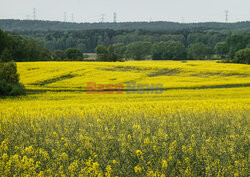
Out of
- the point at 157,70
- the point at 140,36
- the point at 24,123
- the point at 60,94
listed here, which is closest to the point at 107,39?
the point at 140,36

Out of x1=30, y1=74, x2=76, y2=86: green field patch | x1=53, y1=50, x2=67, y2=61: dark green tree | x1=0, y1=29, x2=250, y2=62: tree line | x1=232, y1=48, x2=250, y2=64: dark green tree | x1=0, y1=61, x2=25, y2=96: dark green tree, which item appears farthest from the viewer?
x1=53, y1=50, x2=67, y2=61: dark green tree

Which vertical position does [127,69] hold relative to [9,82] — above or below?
above

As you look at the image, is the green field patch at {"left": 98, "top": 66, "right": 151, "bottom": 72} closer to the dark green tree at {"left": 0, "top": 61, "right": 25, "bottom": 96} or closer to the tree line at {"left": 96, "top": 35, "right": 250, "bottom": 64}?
the dark green tree at {"left": 0, "top": 61, "right": 25, "bottom": 96}

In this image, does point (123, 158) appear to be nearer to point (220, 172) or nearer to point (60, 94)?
point (220, 172)

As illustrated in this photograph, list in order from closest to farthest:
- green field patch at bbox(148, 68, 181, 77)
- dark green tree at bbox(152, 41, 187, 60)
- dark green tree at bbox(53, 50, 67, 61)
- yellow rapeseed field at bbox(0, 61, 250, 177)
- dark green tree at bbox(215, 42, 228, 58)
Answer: yellow rapeseed field at bbox(0, 61, 250, 177) → green field patch at bbox(148, 68, 181, 77) → dark green tree at bbox(53, 50, 67, 61) → dark green tree at bbox(152, 41, 187, 60) → dark green tree at bbox(215, 42, 228, 58)

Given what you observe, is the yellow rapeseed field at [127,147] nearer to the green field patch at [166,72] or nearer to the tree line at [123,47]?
the green field patch at [166,72]

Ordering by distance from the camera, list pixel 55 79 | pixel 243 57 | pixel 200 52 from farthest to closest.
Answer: pixel 200 52 → pixel 243 57 → pixel 55 79

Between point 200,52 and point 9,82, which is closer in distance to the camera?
point 9,82

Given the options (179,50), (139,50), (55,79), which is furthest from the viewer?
(139,50)

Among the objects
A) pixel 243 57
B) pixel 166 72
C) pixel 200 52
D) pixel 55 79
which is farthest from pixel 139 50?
pixel 55 79

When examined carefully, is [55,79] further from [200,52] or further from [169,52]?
[200,52]

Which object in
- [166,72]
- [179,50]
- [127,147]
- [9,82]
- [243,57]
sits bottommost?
[127,147]

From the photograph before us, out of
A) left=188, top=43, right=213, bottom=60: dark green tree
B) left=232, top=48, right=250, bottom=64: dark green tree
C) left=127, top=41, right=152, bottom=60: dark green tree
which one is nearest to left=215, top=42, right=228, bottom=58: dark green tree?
left=188, top=43, right=213, bottom=60: dark green tree

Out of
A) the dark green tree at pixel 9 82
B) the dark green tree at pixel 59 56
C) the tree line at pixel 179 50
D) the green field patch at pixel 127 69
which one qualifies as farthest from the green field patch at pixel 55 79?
the tree line at pixel 179 50
